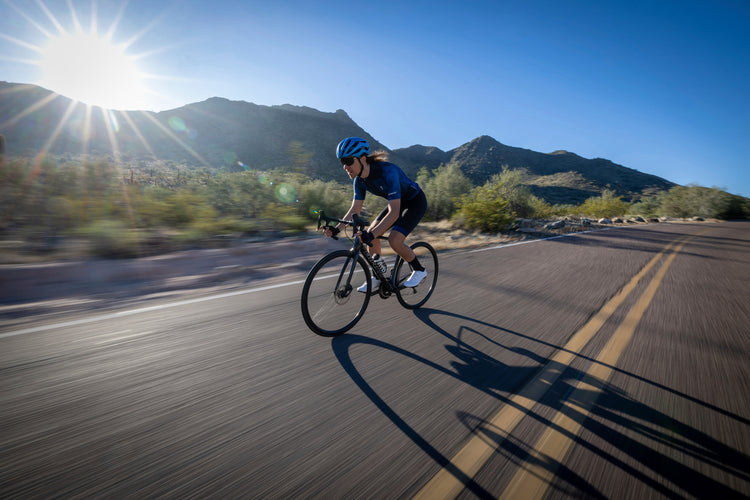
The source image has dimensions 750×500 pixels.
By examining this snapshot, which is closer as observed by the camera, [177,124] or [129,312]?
[129,312]

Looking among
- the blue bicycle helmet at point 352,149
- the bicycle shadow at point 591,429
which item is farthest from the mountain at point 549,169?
the bicycle shadow at point 591,429

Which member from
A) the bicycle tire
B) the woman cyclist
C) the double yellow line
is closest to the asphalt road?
the double yellow line

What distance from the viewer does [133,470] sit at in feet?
4.78

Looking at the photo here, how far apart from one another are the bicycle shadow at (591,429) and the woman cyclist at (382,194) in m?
1.15

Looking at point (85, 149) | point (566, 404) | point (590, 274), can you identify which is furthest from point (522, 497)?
point (85, 149)

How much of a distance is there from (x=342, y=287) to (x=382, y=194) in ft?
3.79

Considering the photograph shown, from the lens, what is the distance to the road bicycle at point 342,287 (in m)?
2.91

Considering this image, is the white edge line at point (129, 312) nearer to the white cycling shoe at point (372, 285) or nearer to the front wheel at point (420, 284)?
the white cycling shoe at point (372, 285)

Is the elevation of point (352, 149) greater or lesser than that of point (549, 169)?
lesser

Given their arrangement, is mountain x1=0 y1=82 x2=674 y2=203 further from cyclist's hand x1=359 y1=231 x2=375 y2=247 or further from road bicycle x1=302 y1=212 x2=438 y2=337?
cyclist's hand x1=359 y1=231 x2=375 y2=247

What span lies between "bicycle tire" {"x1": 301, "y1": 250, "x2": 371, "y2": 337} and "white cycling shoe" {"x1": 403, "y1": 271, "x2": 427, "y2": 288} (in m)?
0.53

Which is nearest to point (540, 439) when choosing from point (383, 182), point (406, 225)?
point (406, 225)

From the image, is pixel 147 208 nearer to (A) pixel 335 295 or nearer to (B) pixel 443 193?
(A) pixel 335 295

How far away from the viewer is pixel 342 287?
3275 mm
